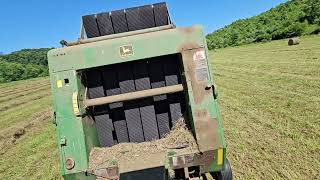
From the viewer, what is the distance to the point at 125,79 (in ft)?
19.5

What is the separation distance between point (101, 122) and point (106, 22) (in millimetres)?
1793

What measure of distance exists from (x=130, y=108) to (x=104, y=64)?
Result: 0.87 m

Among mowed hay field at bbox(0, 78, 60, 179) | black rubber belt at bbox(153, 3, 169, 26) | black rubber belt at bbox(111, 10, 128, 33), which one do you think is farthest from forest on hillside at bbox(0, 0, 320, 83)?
black rubber belt at bbox(111, 10, 128, 33)

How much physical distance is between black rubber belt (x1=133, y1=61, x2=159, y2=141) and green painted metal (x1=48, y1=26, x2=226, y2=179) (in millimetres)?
539

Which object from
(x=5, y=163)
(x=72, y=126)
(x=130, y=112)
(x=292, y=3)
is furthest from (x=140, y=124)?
(x=292, y=3)

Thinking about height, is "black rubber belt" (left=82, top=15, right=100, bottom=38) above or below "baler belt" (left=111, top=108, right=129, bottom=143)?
above

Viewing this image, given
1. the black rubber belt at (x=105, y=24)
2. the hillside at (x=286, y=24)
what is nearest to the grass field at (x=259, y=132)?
the black rubber belt at (x=105, y=24)

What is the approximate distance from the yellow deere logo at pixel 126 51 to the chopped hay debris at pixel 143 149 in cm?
122

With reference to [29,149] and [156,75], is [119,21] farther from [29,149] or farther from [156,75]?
[29,149]

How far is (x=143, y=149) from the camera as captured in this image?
5.74 meters

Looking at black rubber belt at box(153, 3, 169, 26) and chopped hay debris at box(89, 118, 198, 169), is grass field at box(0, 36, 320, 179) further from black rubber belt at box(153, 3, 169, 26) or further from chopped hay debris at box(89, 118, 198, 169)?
black rubber belt at box(153, 3, 169, 26)

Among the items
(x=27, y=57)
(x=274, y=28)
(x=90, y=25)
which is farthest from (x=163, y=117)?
(x=27, y=57)

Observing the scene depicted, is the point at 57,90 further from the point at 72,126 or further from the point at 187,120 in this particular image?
the point at 187,120

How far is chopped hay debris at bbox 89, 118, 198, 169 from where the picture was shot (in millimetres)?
5484
